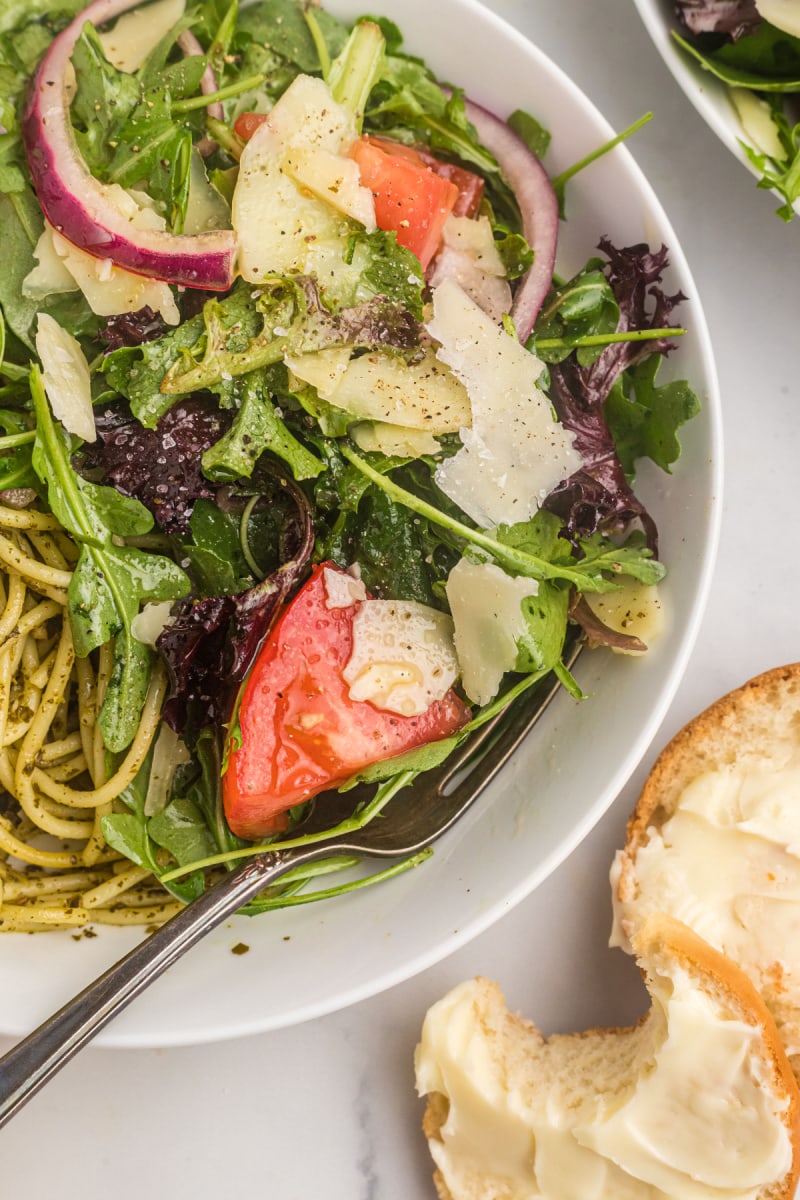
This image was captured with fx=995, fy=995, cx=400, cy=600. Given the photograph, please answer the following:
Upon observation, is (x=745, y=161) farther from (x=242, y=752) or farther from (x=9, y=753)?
(x=9, y=753)

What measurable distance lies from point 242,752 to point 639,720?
3.01 ft

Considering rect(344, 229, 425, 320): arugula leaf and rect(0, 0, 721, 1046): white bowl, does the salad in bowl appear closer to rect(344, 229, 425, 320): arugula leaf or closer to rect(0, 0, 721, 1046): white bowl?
rect(0, 0, 721, 1046): white bowl

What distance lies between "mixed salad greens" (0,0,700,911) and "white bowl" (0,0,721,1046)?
0.32ft

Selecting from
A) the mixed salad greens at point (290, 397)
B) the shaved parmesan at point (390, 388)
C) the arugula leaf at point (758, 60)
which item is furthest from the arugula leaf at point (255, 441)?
the arugula leaf at point (758, 60)

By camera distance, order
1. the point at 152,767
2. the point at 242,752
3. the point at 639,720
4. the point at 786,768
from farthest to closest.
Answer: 1. the point at 786,768
2. the point at 152,767
3. the point at 639,720
4. the point at 242,752

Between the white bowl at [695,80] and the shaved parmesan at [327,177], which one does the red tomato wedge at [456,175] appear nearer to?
the shaved parmesan at [327,177]

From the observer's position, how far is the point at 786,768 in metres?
2.65

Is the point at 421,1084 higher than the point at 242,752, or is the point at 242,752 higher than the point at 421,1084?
the point at 242,752

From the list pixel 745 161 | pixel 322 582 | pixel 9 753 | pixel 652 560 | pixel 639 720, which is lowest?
pixel 9 753

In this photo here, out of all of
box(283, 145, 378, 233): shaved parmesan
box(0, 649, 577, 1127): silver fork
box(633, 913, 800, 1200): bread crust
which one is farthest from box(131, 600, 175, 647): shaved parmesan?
box(633, 913, 800, 1200): bread crust

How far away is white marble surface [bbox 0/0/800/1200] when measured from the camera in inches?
112

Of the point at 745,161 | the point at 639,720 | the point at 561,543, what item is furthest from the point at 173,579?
the point at 745,161

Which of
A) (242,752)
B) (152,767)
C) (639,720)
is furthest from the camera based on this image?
(152,767)

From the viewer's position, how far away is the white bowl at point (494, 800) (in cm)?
230
